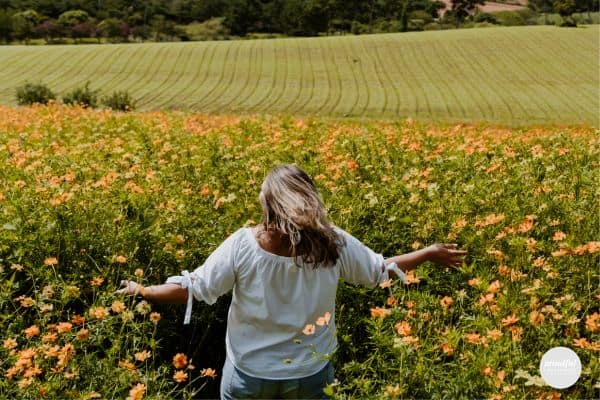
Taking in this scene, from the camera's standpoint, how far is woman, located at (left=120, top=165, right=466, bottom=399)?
310 centimetres

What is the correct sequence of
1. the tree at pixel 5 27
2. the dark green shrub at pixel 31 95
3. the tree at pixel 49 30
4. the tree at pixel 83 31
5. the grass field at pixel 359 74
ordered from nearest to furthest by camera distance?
the dark green shrub at pixel 31 95 → the grass field at pixel 359 74 → the tree at pixel 5 27 → the tree at pixel 49 30 → the tree at pixel 83 31

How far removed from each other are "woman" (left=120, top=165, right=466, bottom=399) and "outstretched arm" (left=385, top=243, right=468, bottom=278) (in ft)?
1.38

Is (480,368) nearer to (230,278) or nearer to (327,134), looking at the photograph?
(230,278)

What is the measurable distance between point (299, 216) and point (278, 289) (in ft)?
1.31

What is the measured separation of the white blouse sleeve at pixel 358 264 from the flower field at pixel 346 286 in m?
0.17

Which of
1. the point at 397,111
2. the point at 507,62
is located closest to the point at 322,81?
the point at 397,111

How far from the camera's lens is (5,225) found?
4.07 meters

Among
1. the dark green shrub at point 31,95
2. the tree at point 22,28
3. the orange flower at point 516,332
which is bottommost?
the tree at point 22,28

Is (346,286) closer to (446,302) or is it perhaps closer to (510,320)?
(446,302)

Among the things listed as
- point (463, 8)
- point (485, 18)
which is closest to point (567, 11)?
point (485, 18)

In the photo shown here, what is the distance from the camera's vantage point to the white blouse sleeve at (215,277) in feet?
10.4

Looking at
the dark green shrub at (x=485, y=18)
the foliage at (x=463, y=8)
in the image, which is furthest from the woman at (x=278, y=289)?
the foliage at (x=463, y=8)

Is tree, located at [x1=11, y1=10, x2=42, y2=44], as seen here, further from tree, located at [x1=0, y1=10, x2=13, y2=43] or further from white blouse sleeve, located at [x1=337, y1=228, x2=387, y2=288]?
white blouse sleeve, located at [x1=337, y1=228, x2=387, y2=288]

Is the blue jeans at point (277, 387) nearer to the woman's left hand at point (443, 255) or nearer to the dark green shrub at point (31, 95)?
the woman's left hand at point (443, 255)
